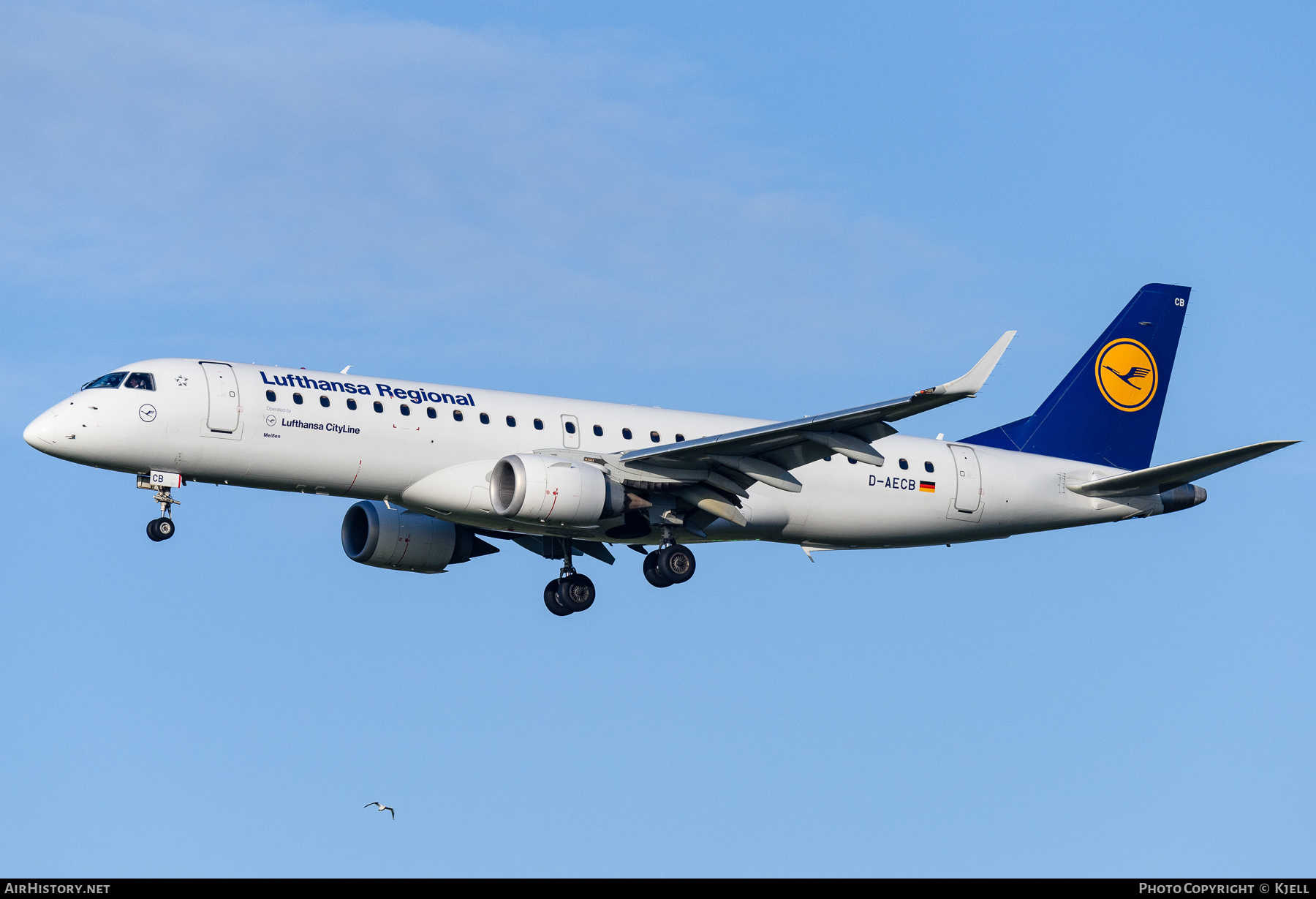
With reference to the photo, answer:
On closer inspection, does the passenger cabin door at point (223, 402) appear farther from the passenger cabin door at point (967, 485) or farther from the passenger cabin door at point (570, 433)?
the passenger cabin door at point (967, 485)

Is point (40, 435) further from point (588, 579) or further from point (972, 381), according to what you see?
point (972, 381)

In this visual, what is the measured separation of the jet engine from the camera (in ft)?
136

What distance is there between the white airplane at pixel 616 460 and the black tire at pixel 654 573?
3.3 inches

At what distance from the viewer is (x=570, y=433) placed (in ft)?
125

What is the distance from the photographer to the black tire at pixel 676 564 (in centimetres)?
3894

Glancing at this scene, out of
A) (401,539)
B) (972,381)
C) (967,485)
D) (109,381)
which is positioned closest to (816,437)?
(972,381)

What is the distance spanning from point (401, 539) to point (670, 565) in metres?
7.06

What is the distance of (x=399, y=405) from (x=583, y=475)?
4.26m

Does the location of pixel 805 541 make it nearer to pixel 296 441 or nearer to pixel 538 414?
pixel 538 414

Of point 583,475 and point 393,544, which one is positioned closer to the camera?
point 583,475

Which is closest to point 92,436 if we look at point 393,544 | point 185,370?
point 185,370

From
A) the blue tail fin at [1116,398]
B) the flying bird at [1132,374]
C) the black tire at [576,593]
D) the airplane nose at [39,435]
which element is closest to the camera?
the airplane nose at [39,435]

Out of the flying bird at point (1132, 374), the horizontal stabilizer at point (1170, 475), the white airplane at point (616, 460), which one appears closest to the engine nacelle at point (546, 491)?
the white airplane at point (616, 460)
